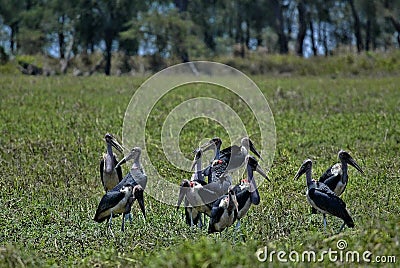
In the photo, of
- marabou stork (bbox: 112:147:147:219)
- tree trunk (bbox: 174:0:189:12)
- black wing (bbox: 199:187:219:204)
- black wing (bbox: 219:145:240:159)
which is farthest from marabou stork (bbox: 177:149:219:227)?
tree trunk (bbox: 174:0:189:12)

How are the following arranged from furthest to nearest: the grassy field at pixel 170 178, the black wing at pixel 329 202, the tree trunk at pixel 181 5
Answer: the tree trunk at pixel 181 5, the black wing at pixel 329 202, the grassy field at pixel 170 178

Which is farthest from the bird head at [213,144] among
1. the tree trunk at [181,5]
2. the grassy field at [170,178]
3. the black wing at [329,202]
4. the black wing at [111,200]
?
the tree trunk at [181,5]

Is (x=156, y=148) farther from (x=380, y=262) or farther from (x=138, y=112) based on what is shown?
(x=380, y=262)

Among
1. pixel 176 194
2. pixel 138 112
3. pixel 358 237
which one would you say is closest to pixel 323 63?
pixel 138 112

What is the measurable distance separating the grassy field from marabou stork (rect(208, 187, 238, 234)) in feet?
0.50

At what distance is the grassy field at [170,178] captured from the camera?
21.6 feet

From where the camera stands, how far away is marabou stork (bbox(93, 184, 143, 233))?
27.7ft

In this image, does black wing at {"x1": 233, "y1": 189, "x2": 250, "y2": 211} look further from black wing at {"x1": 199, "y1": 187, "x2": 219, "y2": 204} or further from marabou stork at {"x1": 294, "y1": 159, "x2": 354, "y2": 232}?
marabou stork at {"x1": 294, "y1": 159, "x2": 354, "y2": 232}

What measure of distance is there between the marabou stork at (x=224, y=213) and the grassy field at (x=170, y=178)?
0.15 meters

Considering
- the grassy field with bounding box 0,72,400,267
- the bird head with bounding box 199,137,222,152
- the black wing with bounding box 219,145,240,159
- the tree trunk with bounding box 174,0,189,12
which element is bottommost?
the grassy field with bounding box 0,72,400,267

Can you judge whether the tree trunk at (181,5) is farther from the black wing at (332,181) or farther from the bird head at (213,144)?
the black wing at (332,181)

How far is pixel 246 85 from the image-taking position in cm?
2262

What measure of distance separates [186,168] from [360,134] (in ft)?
15.1

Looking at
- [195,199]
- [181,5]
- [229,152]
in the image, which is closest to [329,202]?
[195,199]
